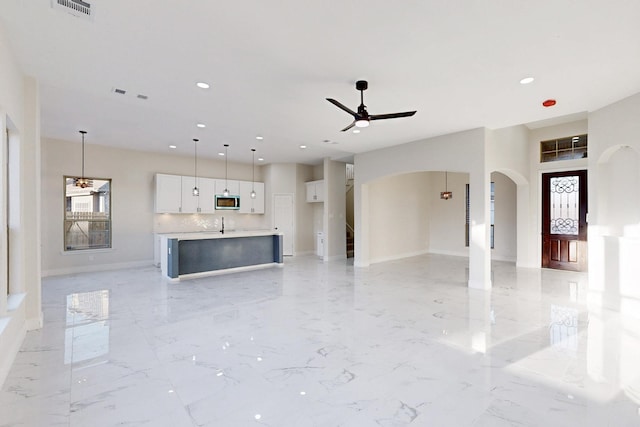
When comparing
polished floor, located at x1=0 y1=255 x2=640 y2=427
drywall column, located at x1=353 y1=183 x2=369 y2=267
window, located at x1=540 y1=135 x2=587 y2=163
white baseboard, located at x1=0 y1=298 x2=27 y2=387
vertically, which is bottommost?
polished floor, located at x1=0 y1=255 x2=640 y2=427

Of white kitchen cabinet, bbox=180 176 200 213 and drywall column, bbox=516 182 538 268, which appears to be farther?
white kitchen cabinet, bbox=180 176 200 213

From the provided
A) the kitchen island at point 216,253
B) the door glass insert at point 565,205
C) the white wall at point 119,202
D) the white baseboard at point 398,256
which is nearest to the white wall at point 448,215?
the white baseboard at point 398,256

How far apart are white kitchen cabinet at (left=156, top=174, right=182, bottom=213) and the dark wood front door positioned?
30.9 ft

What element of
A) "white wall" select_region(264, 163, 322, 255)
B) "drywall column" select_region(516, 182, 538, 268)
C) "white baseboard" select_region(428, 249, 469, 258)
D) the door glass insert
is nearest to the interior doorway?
"white wall" select_region(264, 163, 322, 255)

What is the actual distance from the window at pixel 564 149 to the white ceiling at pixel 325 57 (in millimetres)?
2895

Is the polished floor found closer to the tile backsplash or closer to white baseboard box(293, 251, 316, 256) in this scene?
the tile backsplash

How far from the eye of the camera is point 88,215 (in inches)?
303

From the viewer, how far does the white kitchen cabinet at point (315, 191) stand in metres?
9.73

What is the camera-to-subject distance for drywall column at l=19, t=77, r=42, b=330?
Result: 3.65m

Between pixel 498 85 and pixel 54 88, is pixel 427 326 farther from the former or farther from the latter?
pixel 54 88

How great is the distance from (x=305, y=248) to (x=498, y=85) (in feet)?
24.7

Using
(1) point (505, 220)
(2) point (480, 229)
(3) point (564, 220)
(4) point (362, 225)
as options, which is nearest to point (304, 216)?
(4) point (362, 225)

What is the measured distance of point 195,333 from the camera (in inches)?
142

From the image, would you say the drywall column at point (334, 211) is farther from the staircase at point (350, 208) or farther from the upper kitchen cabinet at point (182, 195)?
the upper kitchen cabinet at point (182, 195)
